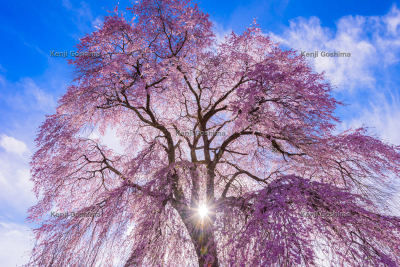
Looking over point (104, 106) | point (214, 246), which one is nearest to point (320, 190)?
point (214, 246)

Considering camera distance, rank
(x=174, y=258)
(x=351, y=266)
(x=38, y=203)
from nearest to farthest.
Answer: (x=351, y=266) < (x=174, y=258) < (x=38, y=203)

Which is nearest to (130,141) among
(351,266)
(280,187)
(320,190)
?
(280,187)

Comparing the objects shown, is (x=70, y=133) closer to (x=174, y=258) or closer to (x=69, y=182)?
(x=69, y=182)

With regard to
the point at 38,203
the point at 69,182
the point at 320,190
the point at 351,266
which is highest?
the point at 69,182

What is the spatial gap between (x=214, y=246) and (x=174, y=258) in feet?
4.18

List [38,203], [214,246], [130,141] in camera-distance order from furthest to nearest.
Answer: [130,141] < [38,203] < [214,246]

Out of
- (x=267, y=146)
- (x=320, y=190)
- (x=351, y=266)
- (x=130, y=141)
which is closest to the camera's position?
(x=351, y=266)

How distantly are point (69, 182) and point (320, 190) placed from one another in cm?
763

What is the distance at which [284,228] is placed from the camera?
3650 mm

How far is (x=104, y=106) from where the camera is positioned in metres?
7.93

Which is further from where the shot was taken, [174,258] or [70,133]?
[70,133]

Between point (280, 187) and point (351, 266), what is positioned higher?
point (280, 187)

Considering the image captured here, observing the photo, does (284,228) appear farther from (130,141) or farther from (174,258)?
(130,141)

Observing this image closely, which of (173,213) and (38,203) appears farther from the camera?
(38,203)
